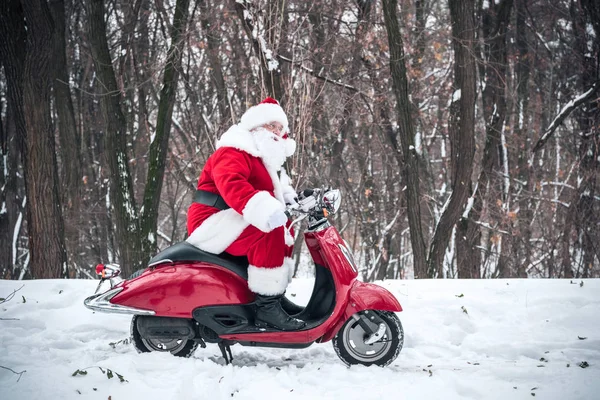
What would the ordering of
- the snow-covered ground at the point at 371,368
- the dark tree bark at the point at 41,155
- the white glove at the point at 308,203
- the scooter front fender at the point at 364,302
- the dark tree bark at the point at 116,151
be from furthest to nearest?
the dark tree bark at the point at 116,151 → the dark tree bark at the point at 41,155 → the white glove at the point at 308,203 → the scooter front fender at the point at 364,302 → the snow-covered ground at the point at 371,368

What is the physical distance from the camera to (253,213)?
12.6 ft

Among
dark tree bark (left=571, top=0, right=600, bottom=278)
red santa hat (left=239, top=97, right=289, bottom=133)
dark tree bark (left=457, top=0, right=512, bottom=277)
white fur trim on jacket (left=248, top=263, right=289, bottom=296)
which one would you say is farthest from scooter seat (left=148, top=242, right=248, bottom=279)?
dark tree bark (left=571, top=0, right=600, bottom=278)

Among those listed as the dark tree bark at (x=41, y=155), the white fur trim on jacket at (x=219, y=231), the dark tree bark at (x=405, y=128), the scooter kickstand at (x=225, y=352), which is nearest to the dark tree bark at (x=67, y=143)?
the dark tree bark at (x=41, y=155)

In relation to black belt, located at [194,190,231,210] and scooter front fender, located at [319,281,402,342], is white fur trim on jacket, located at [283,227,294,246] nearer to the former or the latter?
black belt, located at [194,190,231,210]

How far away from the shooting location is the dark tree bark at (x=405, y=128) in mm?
8539

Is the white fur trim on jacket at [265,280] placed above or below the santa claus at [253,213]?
below

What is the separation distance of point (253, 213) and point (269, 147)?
26.7 inches

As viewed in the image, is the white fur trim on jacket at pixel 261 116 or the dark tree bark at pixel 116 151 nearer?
the white fur trim on jacket at pixel 261 116

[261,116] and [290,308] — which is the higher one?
[261,116]

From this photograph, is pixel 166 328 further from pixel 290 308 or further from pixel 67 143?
pixel 67 143

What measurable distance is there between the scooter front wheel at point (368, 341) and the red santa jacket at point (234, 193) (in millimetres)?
942

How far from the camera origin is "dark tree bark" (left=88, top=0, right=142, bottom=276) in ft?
29.5

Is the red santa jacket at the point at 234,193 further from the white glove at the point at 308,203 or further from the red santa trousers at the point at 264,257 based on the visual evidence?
the white glove at the point at 308,203

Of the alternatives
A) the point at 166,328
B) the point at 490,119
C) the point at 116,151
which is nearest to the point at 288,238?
the point at 166,328
